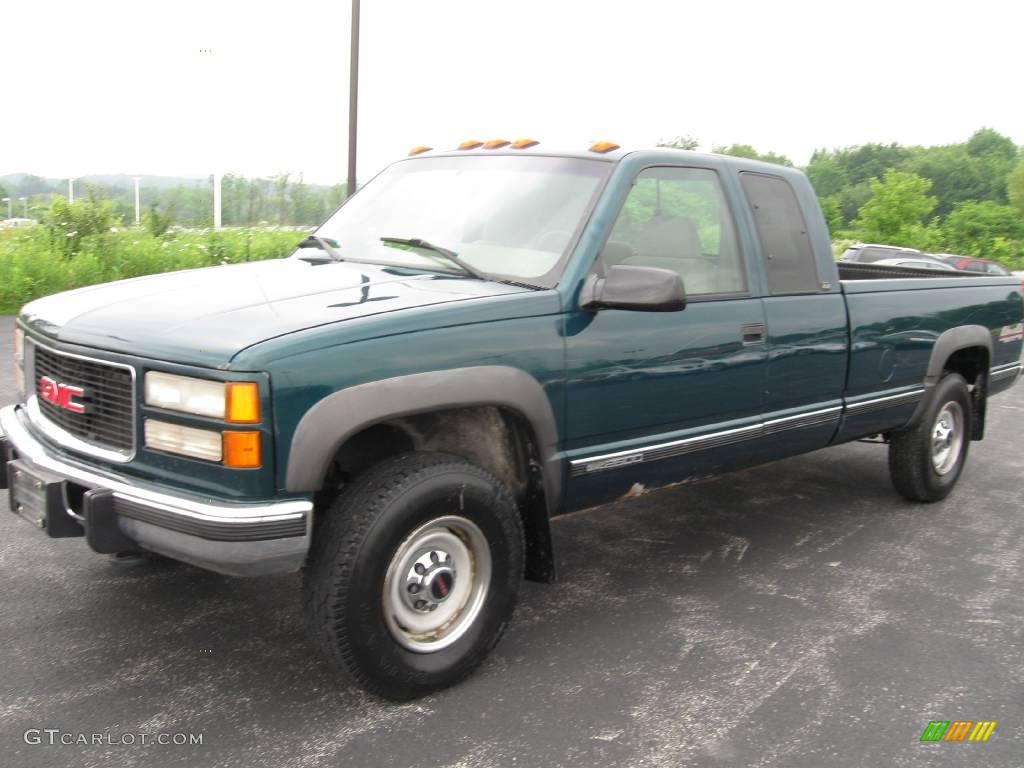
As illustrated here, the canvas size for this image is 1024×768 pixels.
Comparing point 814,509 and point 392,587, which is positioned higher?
point 392,587

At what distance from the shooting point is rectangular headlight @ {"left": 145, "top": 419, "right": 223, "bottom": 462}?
2.91 meters

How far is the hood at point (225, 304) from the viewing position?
3.03 metres

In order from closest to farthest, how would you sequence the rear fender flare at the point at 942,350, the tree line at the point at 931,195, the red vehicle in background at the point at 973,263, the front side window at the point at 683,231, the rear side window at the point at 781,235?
the front side window at the point at 683,231 → the rear side window at the point at 781,235 → the rear fender flare at the point at 942,350 → the red vehicle in background at the point at 973,263 → the tree line at the point at 931,195

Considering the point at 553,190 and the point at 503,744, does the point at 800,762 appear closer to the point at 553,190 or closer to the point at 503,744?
the point at 503,744

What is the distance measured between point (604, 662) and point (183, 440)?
5.63 ft

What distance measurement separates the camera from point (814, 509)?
19.1ft

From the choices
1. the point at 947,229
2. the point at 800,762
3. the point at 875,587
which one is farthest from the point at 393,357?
the point at 947,229

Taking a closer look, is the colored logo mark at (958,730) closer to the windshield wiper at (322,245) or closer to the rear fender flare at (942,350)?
the rear fender flare at (942,350)

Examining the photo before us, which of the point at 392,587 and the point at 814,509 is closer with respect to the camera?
the point at 392,587

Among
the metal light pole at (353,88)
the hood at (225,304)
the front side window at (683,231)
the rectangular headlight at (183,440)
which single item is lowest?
the rectangular headlight at (183,440)

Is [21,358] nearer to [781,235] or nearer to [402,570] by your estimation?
[402,570]

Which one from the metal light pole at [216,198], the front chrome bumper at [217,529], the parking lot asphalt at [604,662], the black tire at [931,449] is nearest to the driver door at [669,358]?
the parking lot asphalt at [604,662]

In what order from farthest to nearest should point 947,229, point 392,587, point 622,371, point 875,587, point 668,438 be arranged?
point 947,229 → point 875,587 → point 668,438 → point 622,371 → point 392,587

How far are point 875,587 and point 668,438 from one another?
1.35 meters
